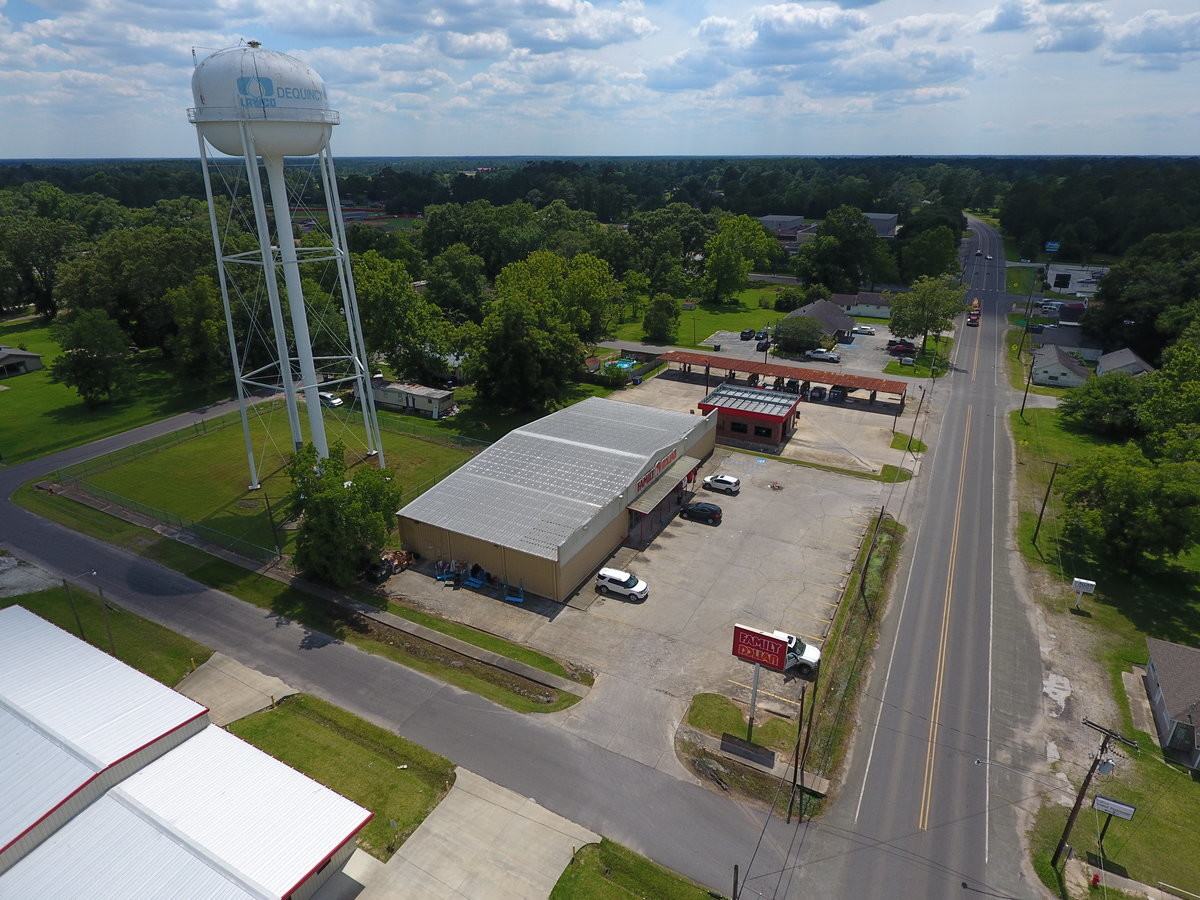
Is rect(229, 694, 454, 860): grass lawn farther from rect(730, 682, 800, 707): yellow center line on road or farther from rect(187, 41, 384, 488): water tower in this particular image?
rect(187, 41, 384, 488): water tower

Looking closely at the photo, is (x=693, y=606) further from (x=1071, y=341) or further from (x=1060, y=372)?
(x=1071, y=341)

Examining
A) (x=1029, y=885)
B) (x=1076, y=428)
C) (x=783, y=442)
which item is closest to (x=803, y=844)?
(x=1029, y=885)

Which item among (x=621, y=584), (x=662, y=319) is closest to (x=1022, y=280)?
(x=662, y=319)

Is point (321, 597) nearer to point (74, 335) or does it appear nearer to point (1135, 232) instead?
point (74, 335)

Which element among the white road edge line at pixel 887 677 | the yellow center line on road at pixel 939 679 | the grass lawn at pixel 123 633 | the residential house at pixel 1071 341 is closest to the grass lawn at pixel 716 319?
the residential house at pixel 1071 341

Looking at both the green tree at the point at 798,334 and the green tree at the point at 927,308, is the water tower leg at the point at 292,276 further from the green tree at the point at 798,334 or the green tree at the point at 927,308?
the green tree at the point at 927,308

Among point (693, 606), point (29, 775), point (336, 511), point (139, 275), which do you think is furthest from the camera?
point (139, 275)
